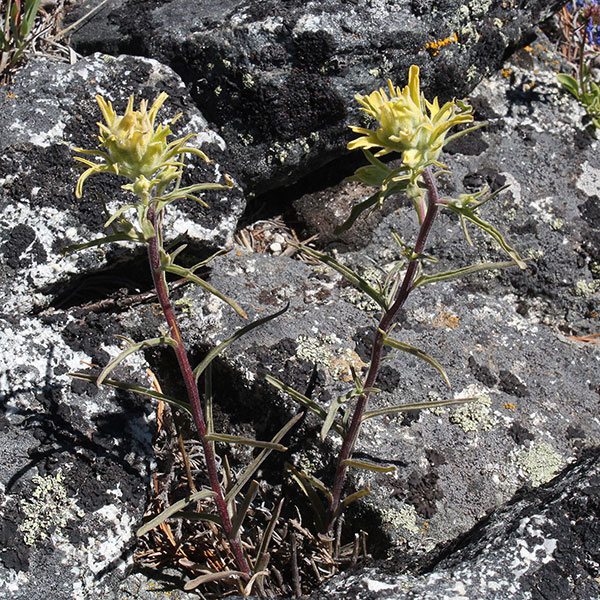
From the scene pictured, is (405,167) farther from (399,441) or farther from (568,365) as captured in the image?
(568,365)

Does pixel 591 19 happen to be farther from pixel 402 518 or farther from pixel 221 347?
pixel 221 347

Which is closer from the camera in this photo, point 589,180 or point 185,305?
point 185,305

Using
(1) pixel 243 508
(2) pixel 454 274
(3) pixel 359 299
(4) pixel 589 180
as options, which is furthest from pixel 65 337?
(4) pixel 589 180

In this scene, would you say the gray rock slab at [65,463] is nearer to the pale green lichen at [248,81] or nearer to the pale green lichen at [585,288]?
the pale green lichen at [248,81]

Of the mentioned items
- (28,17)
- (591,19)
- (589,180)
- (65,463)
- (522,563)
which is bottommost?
(522,563)

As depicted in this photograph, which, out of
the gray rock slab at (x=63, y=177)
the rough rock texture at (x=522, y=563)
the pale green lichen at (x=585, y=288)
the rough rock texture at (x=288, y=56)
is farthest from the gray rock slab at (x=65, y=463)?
the pale green lichen at (x=585, y=288)

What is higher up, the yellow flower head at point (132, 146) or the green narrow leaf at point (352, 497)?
the yellow flower head at point (132, 146)

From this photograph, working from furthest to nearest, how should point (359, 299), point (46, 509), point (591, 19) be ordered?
point (591, 19)
point (359, 299)
point (46, 509)
